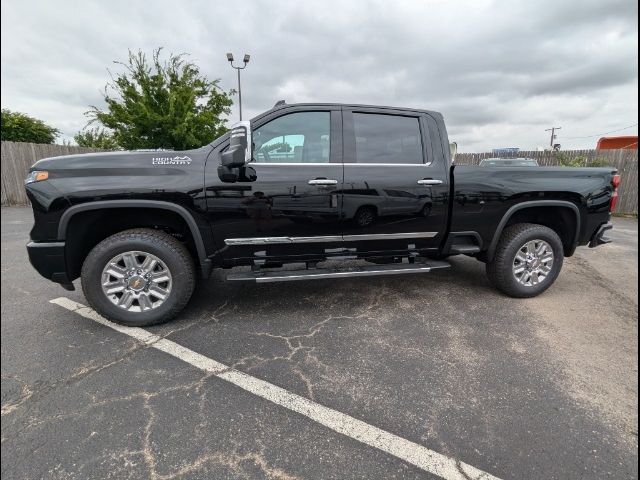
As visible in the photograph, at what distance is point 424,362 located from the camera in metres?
2.58

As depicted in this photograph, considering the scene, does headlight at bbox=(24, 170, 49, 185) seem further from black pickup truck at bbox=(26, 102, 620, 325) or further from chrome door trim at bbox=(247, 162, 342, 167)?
chrome door trim at bbox=(247, 162, 342, 167)

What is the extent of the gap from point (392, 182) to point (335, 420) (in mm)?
2122

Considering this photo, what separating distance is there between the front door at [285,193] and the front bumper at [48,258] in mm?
1239

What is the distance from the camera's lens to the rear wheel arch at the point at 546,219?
354 cm

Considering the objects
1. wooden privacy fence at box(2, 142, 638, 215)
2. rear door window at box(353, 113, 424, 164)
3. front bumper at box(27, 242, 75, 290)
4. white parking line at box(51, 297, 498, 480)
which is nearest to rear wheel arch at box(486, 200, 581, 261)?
rear door window at box(353, 113, 424, 164)

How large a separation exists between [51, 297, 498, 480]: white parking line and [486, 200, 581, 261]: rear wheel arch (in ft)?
8.08

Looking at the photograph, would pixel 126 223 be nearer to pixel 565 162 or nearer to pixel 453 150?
pixel 453 150

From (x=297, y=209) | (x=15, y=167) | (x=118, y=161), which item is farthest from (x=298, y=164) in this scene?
(x=15, y=167)

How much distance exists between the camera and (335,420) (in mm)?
1991

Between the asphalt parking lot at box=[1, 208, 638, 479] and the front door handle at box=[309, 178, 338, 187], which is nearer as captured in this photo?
the asphalt parking lot at box=[1, 208, 638, 479]

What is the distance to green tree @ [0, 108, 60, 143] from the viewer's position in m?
20.5

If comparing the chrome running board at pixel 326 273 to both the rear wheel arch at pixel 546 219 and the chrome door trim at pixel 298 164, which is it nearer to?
the rear wheel arch at pixel 546 219

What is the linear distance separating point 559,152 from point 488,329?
11.8 metres

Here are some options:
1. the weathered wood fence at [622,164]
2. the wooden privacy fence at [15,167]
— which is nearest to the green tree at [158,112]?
the wooden privacy fence at [15,167]
